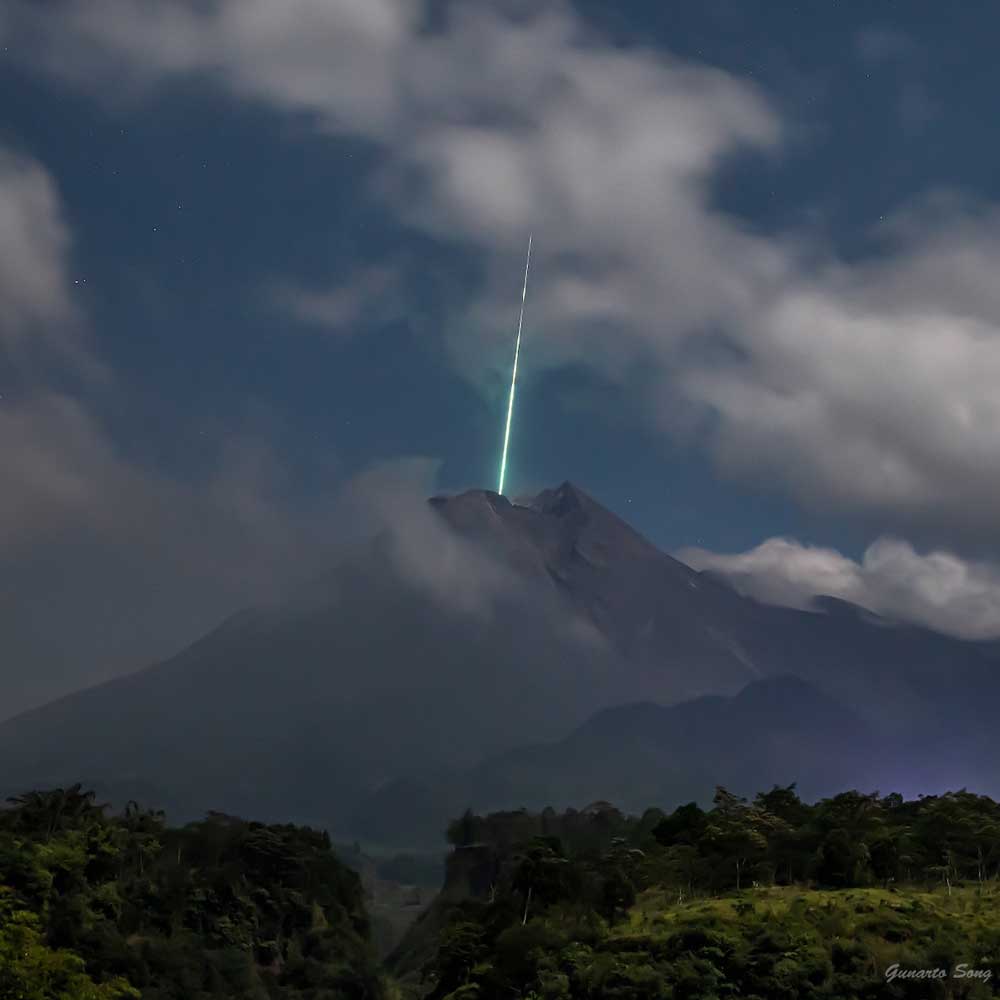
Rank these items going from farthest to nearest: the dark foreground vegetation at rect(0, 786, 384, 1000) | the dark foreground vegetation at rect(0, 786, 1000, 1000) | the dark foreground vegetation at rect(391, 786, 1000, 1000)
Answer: the dark foreground vegetation at rect(0, 786, 384, 1000), the dark foreground vegetation at rect(0, 786, 1000, 1000), the dark foreground vegetation at rect(391, 786, 1000, 1000)

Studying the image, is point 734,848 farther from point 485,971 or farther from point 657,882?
point 485,971

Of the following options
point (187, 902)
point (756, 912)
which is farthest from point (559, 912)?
point (187, 902)

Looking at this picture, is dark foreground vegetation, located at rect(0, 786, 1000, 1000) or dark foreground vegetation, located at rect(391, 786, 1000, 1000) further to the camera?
dark foreground vegetation, located at rect(0, 786, 1000, 1000)

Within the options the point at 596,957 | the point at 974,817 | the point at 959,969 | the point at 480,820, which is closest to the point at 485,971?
the point at 596,957

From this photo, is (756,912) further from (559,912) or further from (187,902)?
(187,902)

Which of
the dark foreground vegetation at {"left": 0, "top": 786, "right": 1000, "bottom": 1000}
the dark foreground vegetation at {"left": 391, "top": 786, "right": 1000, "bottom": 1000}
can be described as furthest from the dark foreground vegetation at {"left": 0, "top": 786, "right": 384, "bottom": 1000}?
the dark foreground vegetation at {"left": 391, "top": 786, "right": 1000, "bottom": 1000}

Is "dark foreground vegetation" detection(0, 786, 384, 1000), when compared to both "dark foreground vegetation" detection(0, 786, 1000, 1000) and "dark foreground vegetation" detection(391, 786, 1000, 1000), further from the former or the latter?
"dark foreground vegetation" detection(391, 786, 1000, 1000)

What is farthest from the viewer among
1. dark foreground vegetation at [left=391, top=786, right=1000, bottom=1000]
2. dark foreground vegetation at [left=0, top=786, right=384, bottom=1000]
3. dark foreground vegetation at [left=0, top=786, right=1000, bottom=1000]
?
dark foreground vegetation at [left=0, top=786, right=384, bottom=1000]
